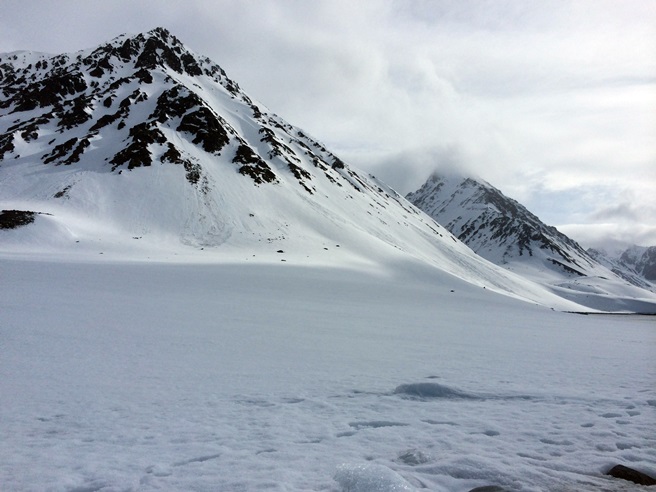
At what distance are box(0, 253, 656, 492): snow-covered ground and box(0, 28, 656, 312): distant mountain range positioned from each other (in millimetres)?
28536

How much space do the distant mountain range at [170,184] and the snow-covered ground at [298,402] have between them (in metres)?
28.5

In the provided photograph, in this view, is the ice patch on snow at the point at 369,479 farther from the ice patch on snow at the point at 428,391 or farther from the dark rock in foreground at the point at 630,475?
the ice patch on snow at the point at 428,391

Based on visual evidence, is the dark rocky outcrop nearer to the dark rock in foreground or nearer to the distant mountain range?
the distant mountain range

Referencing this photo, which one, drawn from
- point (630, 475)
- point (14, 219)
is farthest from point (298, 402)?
point (14, 219)

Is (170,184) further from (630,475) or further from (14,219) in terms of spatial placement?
(630,475)

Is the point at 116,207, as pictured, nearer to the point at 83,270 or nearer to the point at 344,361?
the point at 83,270

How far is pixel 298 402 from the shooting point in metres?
8.81

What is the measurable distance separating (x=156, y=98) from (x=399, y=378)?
103 metres

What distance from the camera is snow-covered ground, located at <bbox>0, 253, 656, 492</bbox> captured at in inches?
230

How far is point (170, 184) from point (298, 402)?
215 ft

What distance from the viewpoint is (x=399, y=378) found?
1096cm

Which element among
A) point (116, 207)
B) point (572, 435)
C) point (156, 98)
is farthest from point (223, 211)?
point (572, 435)

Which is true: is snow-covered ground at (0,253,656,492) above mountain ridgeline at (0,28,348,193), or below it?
below

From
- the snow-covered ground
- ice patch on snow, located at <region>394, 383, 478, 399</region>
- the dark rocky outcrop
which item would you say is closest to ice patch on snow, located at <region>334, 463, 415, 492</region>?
the snow-covered ground
